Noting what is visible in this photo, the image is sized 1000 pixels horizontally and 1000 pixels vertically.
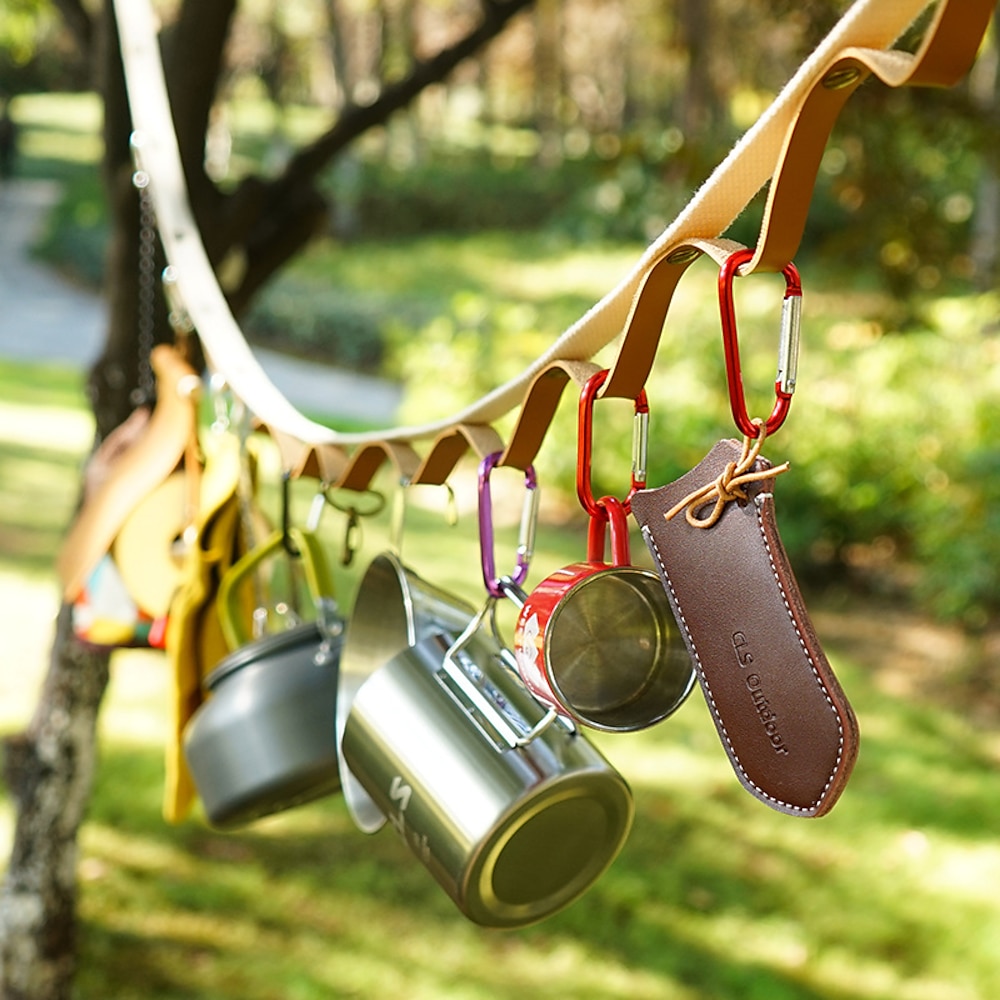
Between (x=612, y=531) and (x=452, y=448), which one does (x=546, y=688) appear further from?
(x=452, y=448)

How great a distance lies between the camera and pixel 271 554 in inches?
51.3

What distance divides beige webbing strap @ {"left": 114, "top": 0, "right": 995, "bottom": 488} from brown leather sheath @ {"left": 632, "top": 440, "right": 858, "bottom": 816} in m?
0.12

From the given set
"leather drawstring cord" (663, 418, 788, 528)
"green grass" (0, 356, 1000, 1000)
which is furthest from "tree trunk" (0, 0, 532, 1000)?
"leather drawstring cord" (663, 418, 788, 528)

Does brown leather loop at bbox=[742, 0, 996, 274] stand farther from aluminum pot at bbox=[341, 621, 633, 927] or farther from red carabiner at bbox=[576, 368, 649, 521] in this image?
aluminum pot at bbox=[341, 621, 633, 927]

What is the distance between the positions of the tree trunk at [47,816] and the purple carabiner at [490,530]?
1.31 meters

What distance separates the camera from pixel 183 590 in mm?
1407

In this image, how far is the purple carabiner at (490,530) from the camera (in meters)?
0.97

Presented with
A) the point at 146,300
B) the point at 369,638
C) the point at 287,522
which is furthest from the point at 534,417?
the point at 146,300

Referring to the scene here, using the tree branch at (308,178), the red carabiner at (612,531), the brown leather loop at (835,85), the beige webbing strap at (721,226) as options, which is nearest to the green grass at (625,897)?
the tree branch at (308,178)

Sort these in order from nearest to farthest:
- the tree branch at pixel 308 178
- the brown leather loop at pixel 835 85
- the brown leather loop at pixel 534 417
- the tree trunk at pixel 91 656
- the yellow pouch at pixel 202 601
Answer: the brown leather loop at pixel 835 85, the brown leather loop at pixel 534 417, the yellow pouch at pixel 202 601, the tree trunk at pixel 91 656, the tree branch at pixel 308 178

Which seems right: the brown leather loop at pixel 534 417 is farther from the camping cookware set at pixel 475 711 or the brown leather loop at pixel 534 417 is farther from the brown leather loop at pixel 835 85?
the brown leather loop at pixel 835 85

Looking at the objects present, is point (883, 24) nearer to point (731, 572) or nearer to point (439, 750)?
point (731, 572)

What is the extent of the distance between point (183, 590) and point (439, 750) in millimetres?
531

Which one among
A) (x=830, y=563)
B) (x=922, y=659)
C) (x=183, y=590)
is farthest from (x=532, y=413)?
(x=830, y=563)
